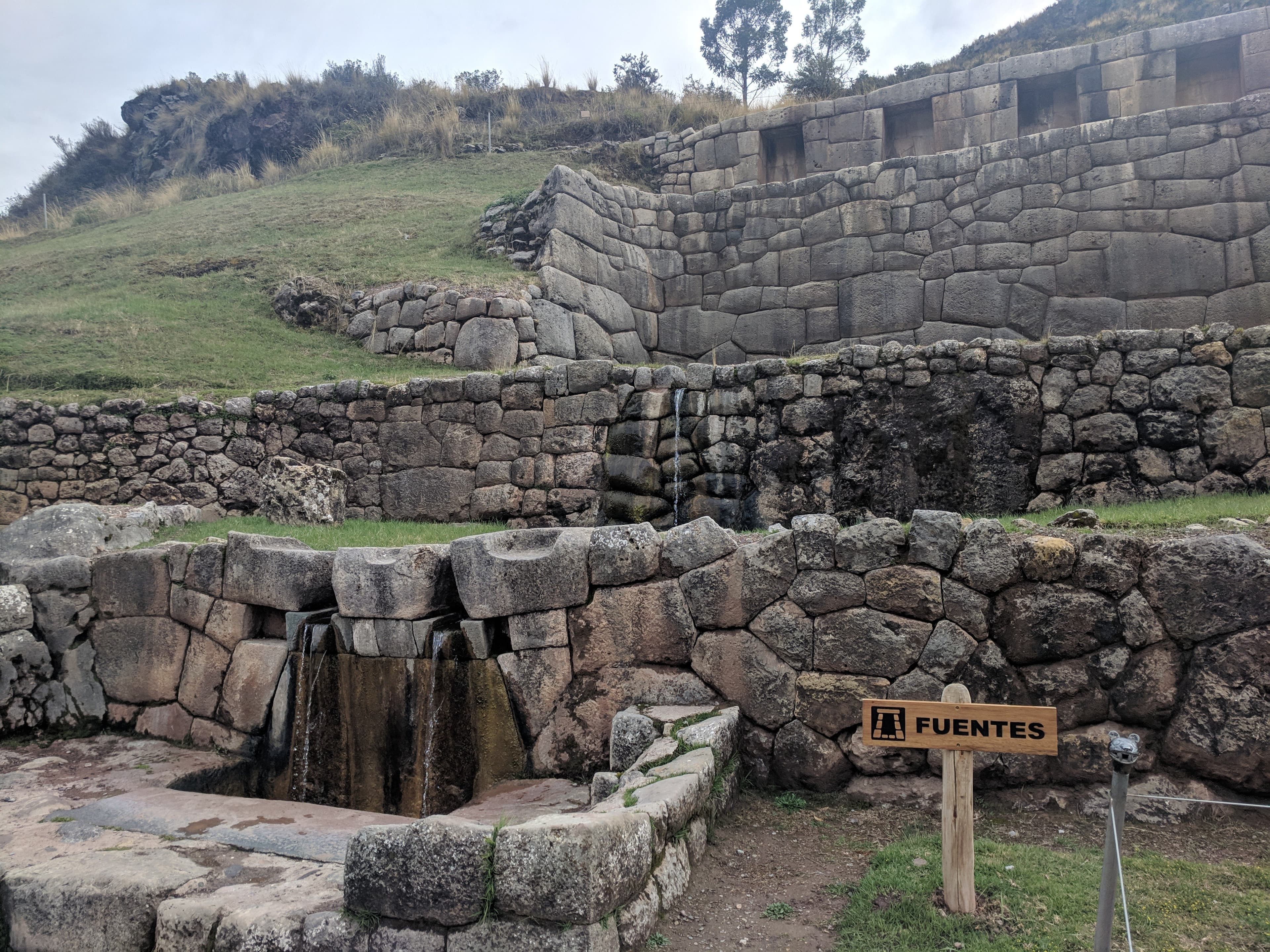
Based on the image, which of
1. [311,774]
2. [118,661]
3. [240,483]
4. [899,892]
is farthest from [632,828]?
[240,483]

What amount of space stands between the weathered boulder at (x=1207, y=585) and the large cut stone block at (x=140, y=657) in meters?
6.88

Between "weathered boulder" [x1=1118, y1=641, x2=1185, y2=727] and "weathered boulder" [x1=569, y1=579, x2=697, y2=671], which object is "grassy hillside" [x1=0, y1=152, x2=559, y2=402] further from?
"weathered boulder" [x1=1118, y1=641, x2=1185, y2=727]

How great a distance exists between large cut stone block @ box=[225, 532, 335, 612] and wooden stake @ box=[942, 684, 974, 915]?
183 inches

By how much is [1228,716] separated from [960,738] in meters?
1.95

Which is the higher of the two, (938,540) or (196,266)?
(196,266)

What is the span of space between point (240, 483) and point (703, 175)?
1121 centimetres

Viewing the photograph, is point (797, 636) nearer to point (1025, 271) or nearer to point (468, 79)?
point (1025, 271)

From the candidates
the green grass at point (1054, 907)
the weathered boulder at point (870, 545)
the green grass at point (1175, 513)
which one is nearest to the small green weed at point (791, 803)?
the green grass at point (1054, 907)

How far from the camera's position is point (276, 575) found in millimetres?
6805

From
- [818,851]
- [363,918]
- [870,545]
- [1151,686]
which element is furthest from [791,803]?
[363,918]

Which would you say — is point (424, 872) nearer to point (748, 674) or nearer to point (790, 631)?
point (748, 674)

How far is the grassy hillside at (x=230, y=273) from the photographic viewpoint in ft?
40.7

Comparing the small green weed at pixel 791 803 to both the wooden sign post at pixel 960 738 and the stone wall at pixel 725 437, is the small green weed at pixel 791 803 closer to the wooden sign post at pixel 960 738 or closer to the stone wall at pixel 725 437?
the wooden sign post at pixel 960 738

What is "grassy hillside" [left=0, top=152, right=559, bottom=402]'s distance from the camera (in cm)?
1241
